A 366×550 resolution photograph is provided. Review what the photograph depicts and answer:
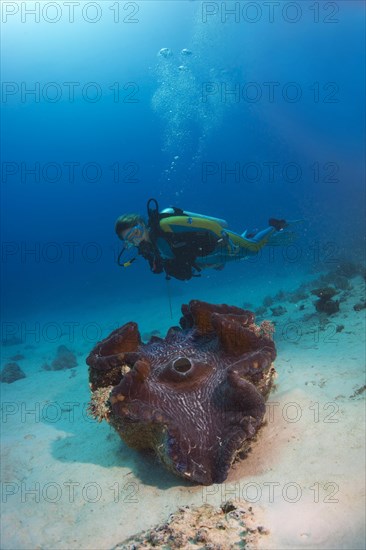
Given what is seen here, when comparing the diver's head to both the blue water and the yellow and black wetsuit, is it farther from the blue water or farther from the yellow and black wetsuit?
the blue water

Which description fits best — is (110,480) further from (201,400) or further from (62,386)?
(62,386)

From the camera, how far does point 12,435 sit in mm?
5148

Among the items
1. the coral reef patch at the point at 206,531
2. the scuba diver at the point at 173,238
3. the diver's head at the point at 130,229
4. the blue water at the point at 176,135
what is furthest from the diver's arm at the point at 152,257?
the blue water at the point at 176,135

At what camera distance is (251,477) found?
308 cm

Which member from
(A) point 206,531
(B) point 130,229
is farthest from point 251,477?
(B) point 130,229

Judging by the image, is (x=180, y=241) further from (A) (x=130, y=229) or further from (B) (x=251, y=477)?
(B) (x=251, y=477)

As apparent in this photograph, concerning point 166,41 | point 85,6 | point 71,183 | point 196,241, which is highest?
point 85,6

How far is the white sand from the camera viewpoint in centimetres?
259

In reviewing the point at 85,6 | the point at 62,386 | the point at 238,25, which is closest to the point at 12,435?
the point at 62,386

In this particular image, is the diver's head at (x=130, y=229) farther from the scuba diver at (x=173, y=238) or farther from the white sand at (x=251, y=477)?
the white sand at (x=251, y=477)

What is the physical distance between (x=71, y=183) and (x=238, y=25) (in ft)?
162

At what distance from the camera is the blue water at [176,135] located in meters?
37.6

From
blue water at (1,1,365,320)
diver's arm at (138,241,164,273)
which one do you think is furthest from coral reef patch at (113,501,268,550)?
blue water at (1,1,365,320)

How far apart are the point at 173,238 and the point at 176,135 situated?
6474 centimetres
